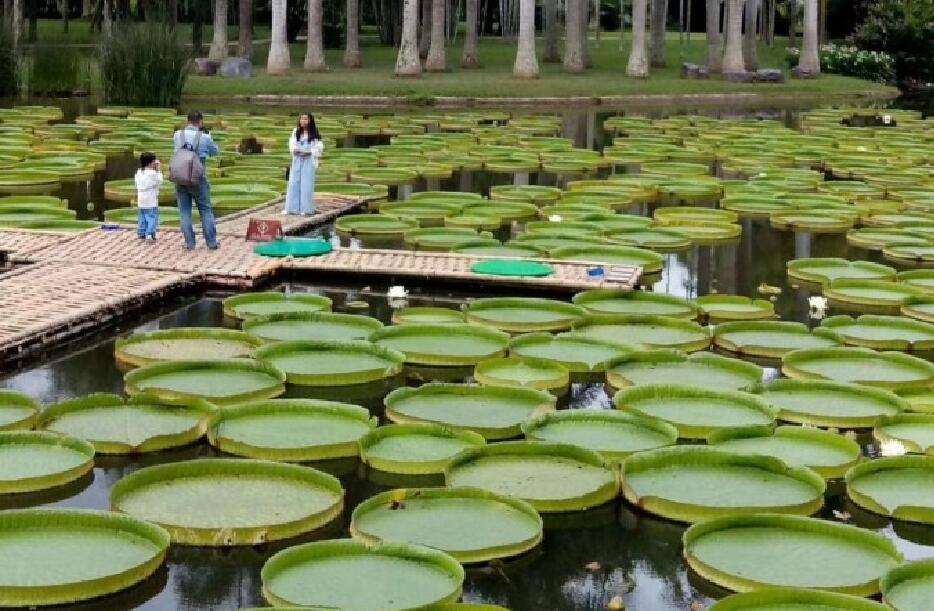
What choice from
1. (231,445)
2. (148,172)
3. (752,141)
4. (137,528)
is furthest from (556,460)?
(752,141)

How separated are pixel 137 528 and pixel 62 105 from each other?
2390cm

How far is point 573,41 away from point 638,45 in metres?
2.04

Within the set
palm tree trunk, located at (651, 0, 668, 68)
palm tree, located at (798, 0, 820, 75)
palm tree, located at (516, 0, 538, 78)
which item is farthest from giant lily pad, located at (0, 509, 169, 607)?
palm tree trunk, located at (651, 0, 668, 68)

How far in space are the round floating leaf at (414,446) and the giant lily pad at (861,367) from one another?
8.96 feet

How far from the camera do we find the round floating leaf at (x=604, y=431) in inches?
316

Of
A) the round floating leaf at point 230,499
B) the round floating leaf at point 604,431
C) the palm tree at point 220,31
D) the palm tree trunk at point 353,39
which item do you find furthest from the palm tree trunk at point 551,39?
the round floating leaf at point 230,499

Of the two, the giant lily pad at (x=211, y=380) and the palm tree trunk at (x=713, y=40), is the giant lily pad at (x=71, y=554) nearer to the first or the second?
the giant lily pad at (x=211, y=380)

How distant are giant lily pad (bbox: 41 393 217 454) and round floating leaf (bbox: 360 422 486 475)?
0.99 m

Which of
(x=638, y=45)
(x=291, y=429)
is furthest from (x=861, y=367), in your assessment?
(x=638, y=45)

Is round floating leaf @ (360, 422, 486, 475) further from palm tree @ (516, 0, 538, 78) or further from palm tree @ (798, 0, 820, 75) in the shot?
palm tree @ (798, 0, 820, 75)

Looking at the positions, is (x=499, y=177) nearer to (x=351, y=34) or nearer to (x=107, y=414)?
(x=107, y=414)

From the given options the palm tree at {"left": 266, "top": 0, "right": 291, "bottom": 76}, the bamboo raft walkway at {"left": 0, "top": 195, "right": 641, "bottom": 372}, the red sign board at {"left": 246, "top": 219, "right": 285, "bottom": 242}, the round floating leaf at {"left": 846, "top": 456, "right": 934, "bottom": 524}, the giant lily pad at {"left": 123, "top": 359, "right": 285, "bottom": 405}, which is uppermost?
the palm tree at {"left": 266, "top": 0, "right": 291, "bottom": 76}

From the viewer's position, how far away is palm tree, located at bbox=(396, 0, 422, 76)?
3488 centimetres

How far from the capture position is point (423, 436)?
814 centimetres
